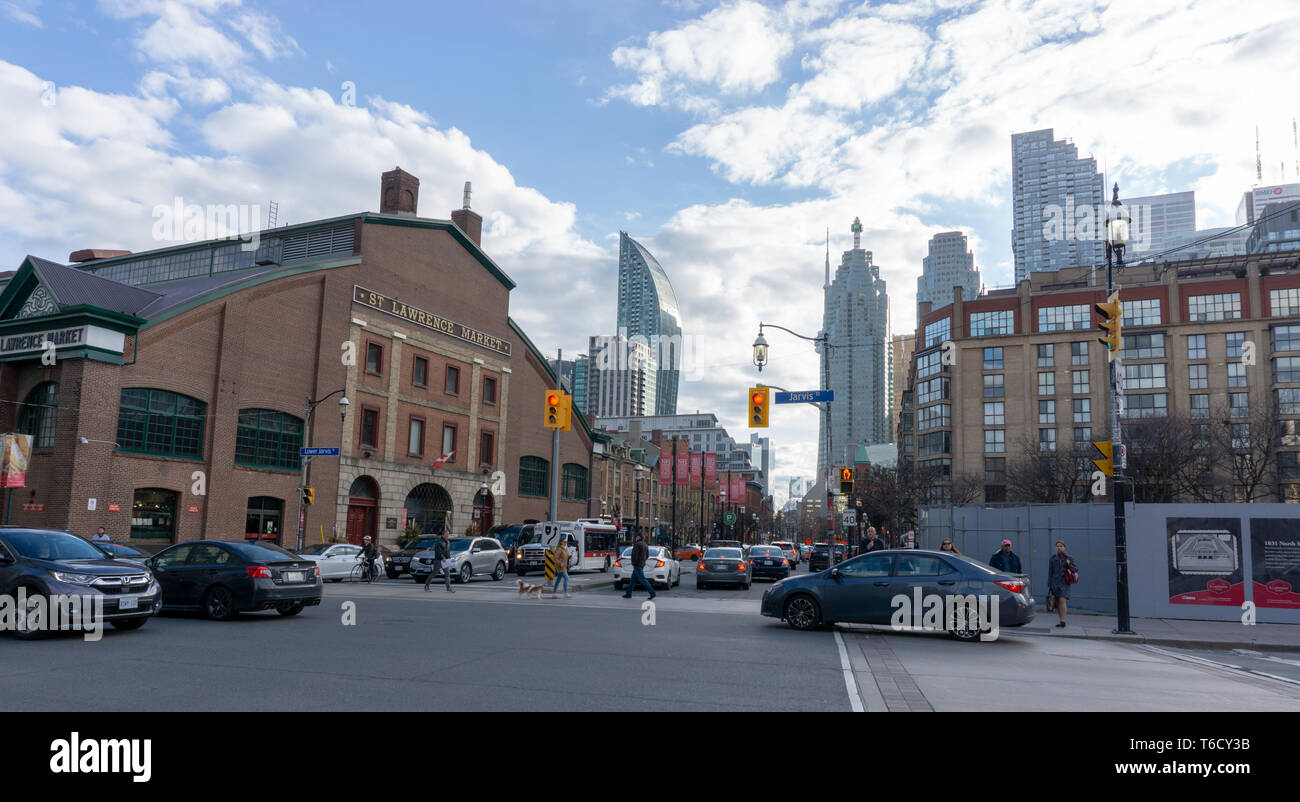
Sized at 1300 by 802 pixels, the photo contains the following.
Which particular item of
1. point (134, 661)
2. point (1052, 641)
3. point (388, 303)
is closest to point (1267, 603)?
point (1052, 641)

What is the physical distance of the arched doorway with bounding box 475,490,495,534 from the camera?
5178 cm

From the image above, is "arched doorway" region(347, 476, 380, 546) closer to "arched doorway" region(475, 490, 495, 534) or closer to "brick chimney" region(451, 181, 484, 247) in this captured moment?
"arched doorway" region(475, 490, 495, 534)

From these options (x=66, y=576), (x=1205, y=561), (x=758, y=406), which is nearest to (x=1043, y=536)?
(x=1205, y=561)

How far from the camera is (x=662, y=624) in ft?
56.0

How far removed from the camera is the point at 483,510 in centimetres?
5244

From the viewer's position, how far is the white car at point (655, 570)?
29.5 metres

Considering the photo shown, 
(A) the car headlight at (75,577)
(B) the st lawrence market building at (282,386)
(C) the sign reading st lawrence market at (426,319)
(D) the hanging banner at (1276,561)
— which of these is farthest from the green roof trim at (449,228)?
(D) the hanging banner at (1276,561)

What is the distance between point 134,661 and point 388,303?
36.0 m

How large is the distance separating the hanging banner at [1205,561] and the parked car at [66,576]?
22059mm

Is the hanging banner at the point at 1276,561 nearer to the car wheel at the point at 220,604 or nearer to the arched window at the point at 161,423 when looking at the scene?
the car wheel at the point at 220,604

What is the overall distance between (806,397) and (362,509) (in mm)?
25653

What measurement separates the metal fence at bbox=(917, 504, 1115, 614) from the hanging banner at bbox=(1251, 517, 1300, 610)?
10.0 feet
